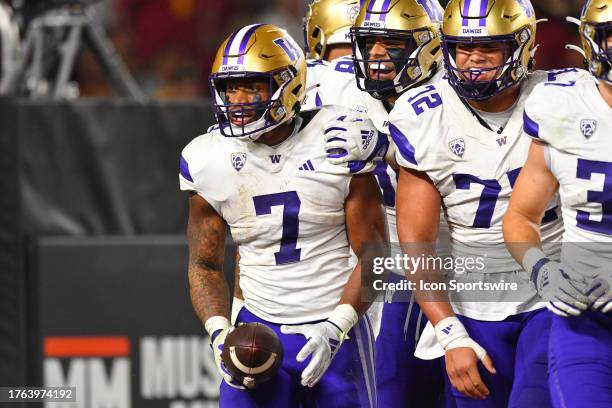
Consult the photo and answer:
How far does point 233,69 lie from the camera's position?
164 inches

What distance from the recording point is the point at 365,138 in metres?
4.15

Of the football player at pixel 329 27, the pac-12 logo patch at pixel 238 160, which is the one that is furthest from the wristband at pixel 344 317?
the football player at pixel 329 27

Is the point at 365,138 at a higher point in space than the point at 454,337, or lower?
higher

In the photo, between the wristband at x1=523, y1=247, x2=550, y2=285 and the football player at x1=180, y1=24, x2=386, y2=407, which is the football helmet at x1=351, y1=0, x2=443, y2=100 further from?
the wristband at x1=523, y1=247, x2=550, y2=285

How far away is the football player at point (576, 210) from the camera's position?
12.0ft

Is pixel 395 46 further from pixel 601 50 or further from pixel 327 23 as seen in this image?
pixel 601 50

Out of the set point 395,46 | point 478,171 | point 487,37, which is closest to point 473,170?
point 478,171

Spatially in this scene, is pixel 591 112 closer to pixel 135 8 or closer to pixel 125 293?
pixel 125 293

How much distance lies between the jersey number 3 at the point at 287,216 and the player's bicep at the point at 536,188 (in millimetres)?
719

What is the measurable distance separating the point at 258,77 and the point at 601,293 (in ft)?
4.36

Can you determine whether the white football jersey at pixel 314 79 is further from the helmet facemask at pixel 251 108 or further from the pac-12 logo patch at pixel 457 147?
the pac-12 logo patch at pixel 457 147

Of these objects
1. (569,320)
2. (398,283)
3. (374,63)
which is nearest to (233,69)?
(374,63)

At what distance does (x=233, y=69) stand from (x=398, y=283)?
1008 mm

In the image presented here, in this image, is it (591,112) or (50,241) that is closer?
(591,112)
